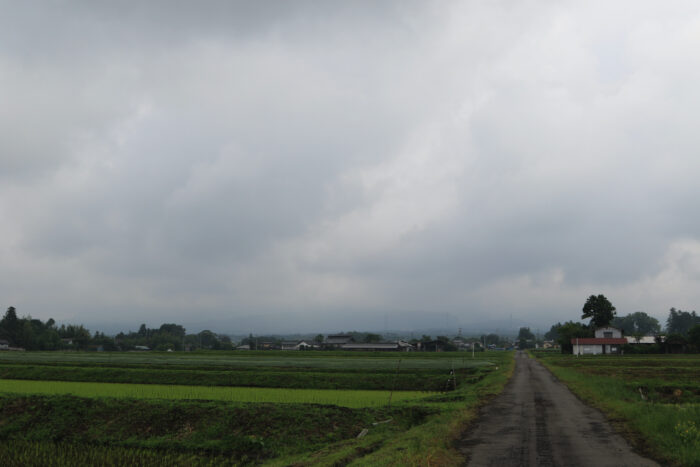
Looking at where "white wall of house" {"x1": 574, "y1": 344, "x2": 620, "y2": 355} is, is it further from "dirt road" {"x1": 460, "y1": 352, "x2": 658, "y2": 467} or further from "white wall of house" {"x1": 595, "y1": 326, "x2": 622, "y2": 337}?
"dirt road" {"x1": 460, "y1": 352, "x2": 658, "y2": 467}

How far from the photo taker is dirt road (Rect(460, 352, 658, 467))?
13961mm

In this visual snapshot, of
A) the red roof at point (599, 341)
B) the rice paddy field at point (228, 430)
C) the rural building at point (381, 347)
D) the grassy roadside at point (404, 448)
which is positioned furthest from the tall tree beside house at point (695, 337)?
the grassy roadside at point (404, 448)

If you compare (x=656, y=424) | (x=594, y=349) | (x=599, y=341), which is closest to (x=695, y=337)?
(x=599, y=341)

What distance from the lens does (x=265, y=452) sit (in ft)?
62.1

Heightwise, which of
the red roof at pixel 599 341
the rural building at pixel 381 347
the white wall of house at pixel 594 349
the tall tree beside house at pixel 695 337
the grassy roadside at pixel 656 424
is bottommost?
the rural building at pixel 381 347

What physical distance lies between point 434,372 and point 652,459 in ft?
113

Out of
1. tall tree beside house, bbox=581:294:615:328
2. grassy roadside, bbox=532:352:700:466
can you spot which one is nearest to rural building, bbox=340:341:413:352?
tall tree beside house, bbox=581:294:615:328

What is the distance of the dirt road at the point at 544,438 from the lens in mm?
13961

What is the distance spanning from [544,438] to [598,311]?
389 ft

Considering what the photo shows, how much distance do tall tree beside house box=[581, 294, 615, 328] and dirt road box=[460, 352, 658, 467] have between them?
350ft

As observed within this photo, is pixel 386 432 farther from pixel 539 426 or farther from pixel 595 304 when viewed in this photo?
pixel 595 304

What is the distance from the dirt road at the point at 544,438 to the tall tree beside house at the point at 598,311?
106740mm

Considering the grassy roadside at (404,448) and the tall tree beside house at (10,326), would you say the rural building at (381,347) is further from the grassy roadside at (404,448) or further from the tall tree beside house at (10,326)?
the grassy roadside at (404,448)

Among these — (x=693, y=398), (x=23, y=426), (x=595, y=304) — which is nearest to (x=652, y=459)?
(x=693, y=398)
